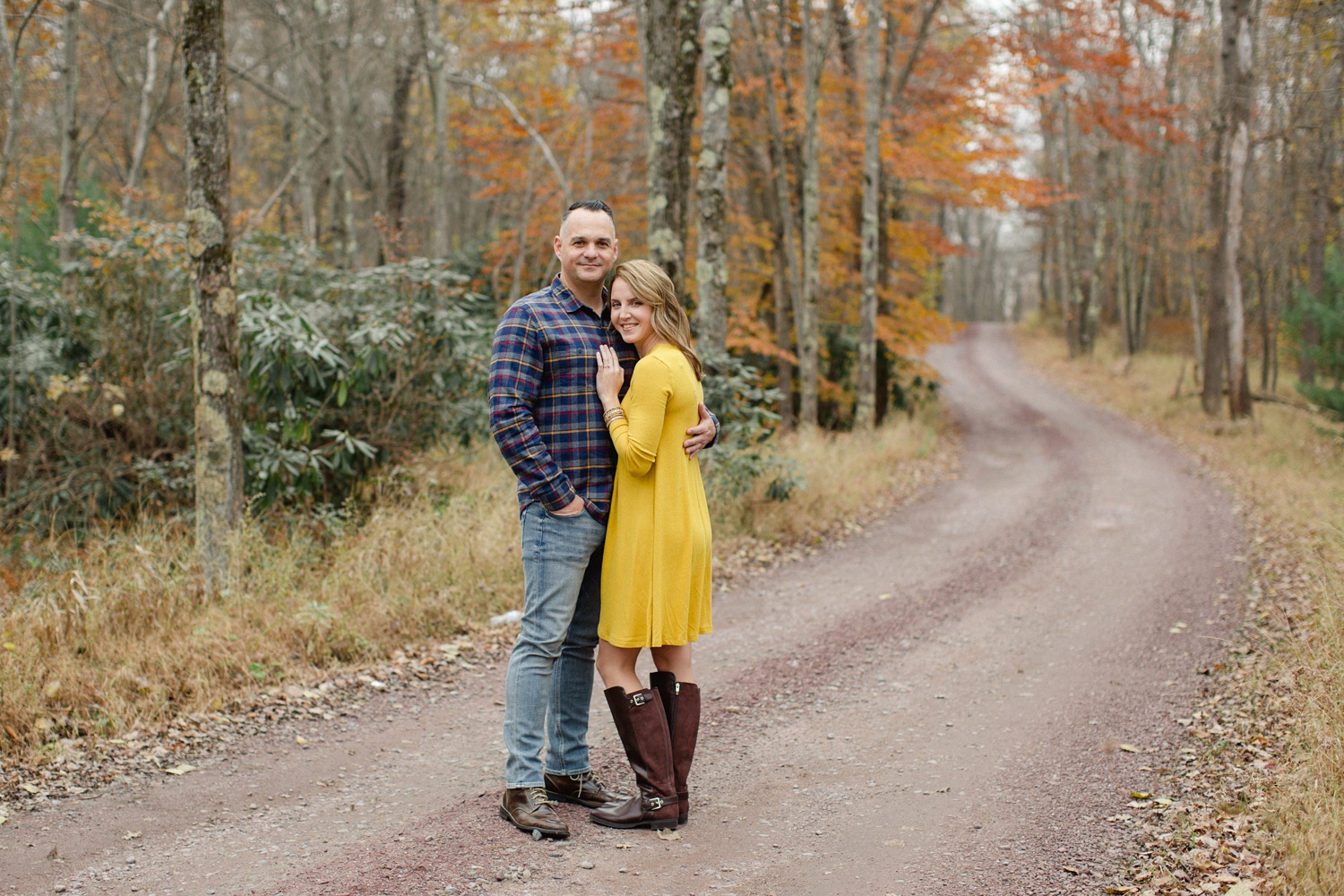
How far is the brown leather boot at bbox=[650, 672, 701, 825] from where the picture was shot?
352 centimetres

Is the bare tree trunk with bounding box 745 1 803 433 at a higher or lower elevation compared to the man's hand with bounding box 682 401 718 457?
higher

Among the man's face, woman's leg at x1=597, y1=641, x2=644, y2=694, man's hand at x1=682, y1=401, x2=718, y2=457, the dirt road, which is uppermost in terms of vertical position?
the man's face

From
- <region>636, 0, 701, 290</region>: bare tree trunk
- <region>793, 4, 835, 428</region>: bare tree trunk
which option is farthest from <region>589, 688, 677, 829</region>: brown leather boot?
<region>793, 4, 835, 428</region>: bare tree trunk

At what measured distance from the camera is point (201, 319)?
5.90m

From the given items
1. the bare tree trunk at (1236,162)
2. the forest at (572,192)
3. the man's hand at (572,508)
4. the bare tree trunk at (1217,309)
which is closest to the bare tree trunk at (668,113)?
the forest at (572,192)

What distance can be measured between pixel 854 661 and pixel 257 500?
4.90 m

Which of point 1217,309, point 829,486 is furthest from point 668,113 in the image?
point 1217,309

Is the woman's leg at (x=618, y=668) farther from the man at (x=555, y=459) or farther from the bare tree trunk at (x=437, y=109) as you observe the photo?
the bare tree trunk at (x=437, y=109)

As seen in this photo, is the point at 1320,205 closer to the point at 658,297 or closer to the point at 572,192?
the point at 572,192

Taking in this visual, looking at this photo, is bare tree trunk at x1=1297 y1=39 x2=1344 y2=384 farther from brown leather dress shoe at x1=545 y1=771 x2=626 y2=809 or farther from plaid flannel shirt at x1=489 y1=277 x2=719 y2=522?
brown leather dress shoe at x1=545 y1=771 x2=626 y2=809

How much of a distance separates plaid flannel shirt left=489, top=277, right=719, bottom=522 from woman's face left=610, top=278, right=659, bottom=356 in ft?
0.44

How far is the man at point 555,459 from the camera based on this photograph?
335cm

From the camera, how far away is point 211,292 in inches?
232

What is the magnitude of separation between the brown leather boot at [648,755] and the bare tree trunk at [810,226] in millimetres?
10287
